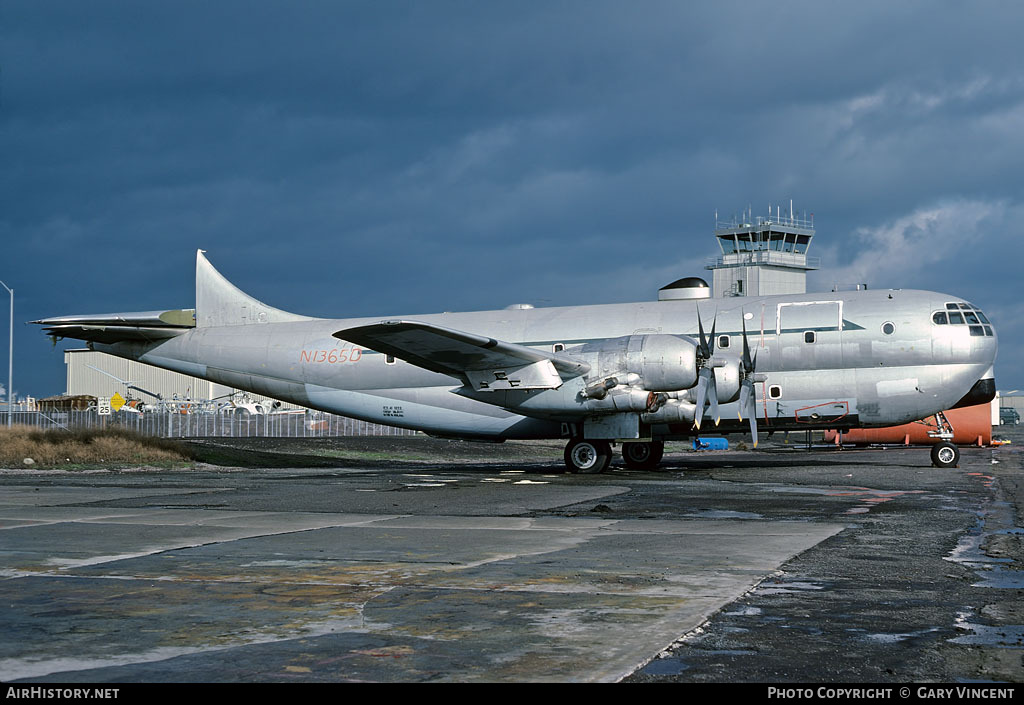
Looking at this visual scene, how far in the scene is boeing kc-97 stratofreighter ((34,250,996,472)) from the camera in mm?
24688

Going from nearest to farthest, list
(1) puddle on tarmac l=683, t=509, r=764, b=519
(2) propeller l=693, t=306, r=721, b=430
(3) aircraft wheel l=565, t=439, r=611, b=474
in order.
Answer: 1. (1) puddle on tarmac l=683, t=509, r=764, b=519
2. (2) propeller l=693, t=306, r=721, b=430
3. (3) aircraft wheel l=565, t=439, r=611, b=474

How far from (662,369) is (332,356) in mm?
11105

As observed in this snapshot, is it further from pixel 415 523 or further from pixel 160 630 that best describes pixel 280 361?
pixel 160 630

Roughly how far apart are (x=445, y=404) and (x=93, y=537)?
1690 cm

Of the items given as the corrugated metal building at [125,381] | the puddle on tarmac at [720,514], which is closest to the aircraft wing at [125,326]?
the puddle on tarmac at [720,514]

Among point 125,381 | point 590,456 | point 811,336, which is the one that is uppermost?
point 125,381

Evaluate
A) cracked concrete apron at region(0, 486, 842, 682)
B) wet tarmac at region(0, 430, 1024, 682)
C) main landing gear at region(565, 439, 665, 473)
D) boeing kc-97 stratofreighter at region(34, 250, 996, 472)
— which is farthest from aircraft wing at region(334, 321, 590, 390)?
cracked concrete apron at region(0, 486, 842, 682)

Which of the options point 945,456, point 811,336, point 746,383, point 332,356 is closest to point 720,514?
point 746,383

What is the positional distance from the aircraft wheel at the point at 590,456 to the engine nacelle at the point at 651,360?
246 centimetres

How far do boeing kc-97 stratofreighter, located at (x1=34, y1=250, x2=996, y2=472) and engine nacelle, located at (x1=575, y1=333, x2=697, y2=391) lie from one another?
36mm

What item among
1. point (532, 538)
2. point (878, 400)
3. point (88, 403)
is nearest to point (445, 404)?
point (878, 400)

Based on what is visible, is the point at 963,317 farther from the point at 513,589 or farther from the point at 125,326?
the point at 125,326

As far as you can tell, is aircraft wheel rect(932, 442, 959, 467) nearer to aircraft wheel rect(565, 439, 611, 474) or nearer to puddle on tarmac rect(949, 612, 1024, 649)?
aircraft wheel rect(565, 439, 611, 474)

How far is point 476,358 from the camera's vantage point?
25.2 metres
